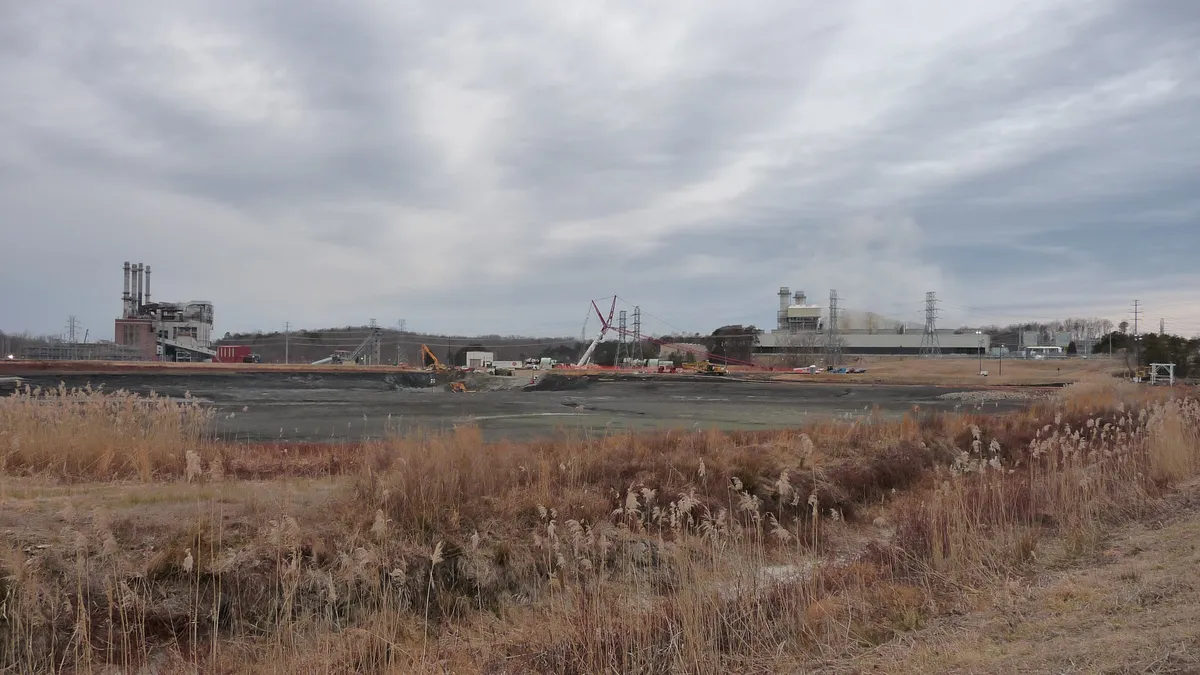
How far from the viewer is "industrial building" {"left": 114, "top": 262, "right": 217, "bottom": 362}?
420ft

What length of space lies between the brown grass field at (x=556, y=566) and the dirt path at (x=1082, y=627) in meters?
0.03

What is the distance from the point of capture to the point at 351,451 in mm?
15844

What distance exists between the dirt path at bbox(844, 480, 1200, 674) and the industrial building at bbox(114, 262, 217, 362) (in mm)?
142121

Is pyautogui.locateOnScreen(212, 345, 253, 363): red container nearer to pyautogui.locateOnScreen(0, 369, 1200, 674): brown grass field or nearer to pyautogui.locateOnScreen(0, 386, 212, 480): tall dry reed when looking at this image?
pyautogui.locateOnScreen(0, 386, 212, 480): tall dry reed

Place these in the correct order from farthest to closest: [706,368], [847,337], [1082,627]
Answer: [847,337] → [706,368] → [1082,627]

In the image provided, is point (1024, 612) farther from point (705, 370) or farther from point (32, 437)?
point (705, 370)

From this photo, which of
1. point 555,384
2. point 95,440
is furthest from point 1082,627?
point 555,384

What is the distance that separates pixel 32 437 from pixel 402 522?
801cm

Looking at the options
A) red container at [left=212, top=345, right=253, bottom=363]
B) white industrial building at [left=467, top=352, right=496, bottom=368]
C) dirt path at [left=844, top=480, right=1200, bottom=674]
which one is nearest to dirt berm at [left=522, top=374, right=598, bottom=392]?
white industrial building at [left=467, top=352, right=496, bottom=368]

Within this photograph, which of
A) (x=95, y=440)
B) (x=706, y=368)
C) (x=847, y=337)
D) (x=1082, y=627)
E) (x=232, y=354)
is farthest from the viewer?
(x=847, y=337)

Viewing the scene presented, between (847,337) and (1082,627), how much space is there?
6946 inches

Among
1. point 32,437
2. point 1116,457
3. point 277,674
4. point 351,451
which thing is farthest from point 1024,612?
point 32,437

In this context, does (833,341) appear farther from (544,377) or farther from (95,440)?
(95,440)

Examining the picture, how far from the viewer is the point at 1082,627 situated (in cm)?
517
